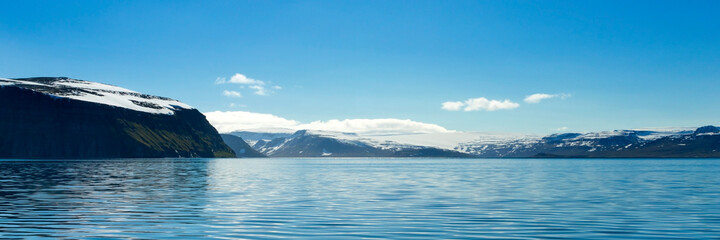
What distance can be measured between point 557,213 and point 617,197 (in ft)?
58.2

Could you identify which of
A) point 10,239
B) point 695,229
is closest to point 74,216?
point 10,239

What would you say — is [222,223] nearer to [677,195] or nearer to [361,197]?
[361,197]

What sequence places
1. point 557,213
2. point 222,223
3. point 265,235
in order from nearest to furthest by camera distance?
point 265,235 → point 222,223 → point 557,213

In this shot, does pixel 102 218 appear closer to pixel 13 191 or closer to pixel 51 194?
pixel 51 194

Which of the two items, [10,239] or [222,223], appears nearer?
[10,239]

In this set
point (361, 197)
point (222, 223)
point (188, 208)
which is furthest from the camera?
point (361, 197)

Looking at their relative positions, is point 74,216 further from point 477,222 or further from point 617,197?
point 617,197

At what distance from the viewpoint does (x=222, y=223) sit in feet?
107

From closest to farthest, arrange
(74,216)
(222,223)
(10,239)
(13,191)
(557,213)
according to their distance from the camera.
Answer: (10,239) < (222,223) < (74,216) < (557,213) < (13,191)

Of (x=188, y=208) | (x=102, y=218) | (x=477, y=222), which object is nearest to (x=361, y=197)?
(x=188, y=208)

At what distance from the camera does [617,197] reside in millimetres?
52438

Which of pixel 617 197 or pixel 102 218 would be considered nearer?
pixel 102 218

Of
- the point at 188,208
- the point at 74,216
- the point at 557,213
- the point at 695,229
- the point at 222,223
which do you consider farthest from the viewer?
the point at 188,208

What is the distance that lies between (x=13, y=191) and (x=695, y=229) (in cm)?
5684
